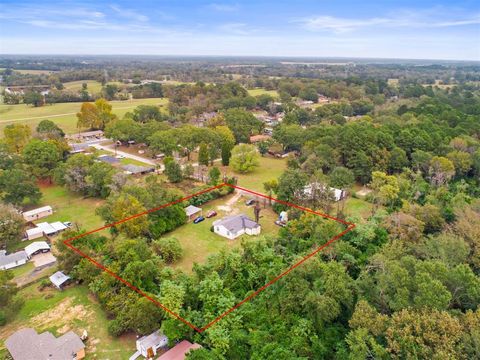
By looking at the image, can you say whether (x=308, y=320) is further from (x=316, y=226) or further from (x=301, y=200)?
(x=301, y=200)

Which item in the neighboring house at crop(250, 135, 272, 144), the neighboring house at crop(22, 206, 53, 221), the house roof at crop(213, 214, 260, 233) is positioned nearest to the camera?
the house roof at crop(213, 214, 260, 233)

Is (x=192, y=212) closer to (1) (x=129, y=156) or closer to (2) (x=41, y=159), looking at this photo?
(2) (x=41, y=159)

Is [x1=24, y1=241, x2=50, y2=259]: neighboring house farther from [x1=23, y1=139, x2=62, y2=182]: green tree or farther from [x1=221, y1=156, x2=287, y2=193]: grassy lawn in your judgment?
[x1=221, y1=156, x2=287, y2=193]: grassy lawn

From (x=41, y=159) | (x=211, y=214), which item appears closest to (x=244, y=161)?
(x=211, y=214)

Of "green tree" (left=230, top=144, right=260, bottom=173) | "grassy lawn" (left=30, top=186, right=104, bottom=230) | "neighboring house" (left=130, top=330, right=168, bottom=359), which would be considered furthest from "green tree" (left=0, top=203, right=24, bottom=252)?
"green tree" (left=230, top=144, right=260, bottom=173)

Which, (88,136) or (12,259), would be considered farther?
(88,136)

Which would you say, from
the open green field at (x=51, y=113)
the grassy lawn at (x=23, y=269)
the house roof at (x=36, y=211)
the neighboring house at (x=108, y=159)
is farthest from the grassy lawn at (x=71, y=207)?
the open green field at (x=51, y=113)

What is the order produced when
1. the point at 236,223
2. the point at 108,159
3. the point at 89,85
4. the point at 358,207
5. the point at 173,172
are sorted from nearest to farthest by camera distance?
the point at 236,223, the point at 358,207, the point at 173,172, the point at 108,159, the point at 89,85

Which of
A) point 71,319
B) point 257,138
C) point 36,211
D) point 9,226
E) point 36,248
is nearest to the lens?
point 71,319
